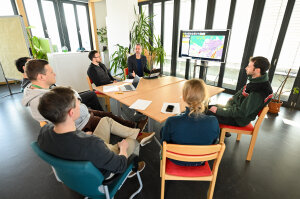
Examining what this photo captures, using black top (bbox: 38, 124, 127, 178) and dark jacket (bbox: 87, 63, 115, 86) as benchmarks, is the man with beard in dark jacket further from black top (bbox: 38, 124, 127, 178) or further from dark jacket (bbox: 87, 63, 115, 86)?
dark jacket (bbox: 87, 63, 115, 86)

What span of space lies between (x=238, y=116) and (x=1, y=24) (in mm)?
5555

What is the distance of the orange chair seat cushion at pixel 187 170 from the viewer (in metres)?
1.30

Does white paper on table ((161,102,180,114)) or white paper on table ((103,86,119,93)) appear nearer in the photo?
white paper on table ((161,102,180,114))

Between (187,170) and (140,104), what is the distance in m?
0.95

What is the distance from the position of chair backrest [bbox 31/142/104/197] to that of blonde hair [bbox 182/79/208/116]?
0.79 metres

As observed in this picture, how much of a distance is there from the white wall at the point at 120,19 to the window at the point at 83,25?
2.78 meters

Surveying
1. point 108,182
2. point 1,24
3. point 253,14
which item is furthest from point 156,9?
point 108,182

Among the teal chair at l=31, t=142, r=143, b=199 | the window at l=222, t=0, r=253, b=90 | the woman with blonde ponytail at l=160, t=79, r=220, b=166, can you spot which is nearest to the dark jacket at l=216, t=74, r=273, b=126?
the woman with blonde ponytail at l=160, t=79, r=220, b=166

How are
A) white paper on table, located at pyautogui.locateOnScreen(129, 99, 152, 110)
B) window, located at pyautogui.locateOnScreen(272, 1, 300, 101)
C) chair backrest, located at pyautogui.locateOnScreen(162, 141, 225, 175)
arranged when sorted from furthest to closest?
window, located at pyautogui.locateOnScreen(272, 1, 300, 101) < white paper on table, located at pyautogui.locateOnScreen(129, 99, 152, 110) < chair backrest, located at pyautogui.locateOnScreen(162, 141, 225, 175)

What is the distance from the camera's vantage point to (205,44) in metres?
4.21

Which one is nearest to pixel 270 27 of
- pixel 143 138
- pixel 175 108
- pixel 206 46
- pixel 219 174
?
pixel 206 46

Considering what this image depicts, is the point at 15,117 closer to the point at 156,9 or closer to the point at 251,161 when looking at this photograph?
the point at 251,161

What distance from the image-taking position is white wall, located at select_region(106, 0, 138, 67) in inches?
173

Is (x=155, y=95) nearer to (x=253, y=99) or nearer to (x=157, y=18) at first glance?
(x=253, y=99)
